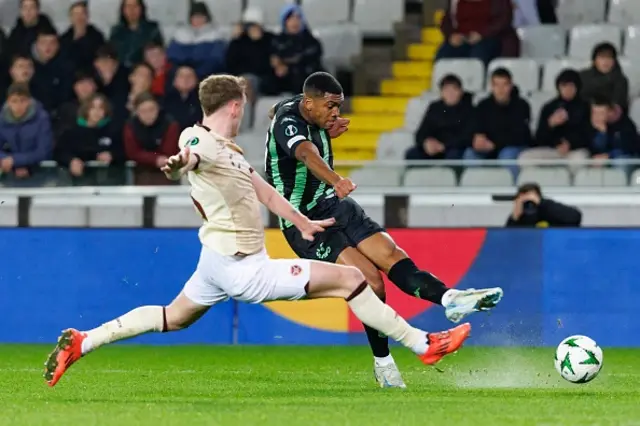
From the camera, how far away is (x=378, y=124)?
18.9 meters

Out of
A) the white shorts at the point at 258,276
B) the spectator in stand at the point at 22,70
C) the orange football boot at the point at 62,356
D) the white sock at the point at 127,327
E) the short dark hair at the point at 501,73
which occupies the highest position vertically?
the short dark hair at the point at 501,73

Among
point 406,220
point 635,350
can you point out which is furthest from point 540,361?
point 406,220

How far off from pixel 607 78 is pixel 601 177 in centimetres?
264

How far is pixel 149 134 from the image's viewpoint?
56.0ft

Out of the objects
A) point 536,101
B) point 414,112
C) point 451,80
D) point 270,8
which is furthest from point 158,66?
point 536,101

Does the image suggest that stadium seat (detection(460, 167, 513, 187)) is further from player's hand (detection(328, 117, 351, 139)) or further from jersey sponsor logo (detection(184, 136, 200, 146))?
jersey sponsor logo (detection(184, 136, 200, 146))

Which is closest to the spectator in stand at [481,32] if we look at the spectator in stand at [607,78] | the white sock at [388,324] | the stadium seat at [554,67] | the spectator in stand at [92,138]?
the stadium seat at [554,67]

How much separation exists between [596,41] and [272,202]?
9.97 metres

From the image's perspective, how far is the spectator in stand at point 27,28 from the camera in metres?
19.5

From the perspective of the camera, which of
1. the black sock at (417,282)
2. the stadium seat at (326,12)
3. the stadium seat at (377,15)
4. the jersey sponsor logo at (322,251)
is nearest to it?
the black sock at (417,282)

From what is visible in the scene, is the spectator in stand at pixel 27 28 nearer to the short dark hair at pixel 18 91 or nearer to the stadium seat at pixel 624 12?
the short dark hair at pixel 18 91

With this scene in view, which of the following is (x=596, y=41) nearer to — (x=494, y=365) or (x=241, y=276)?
(x=494, y=365)

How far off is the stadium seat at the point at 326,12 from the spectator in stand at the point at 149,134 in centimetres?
332

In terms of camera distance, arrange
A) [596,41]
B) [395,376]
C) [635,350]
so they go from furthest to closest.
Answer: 1. [596,41]
2. [635,350]
3. [395,376]
